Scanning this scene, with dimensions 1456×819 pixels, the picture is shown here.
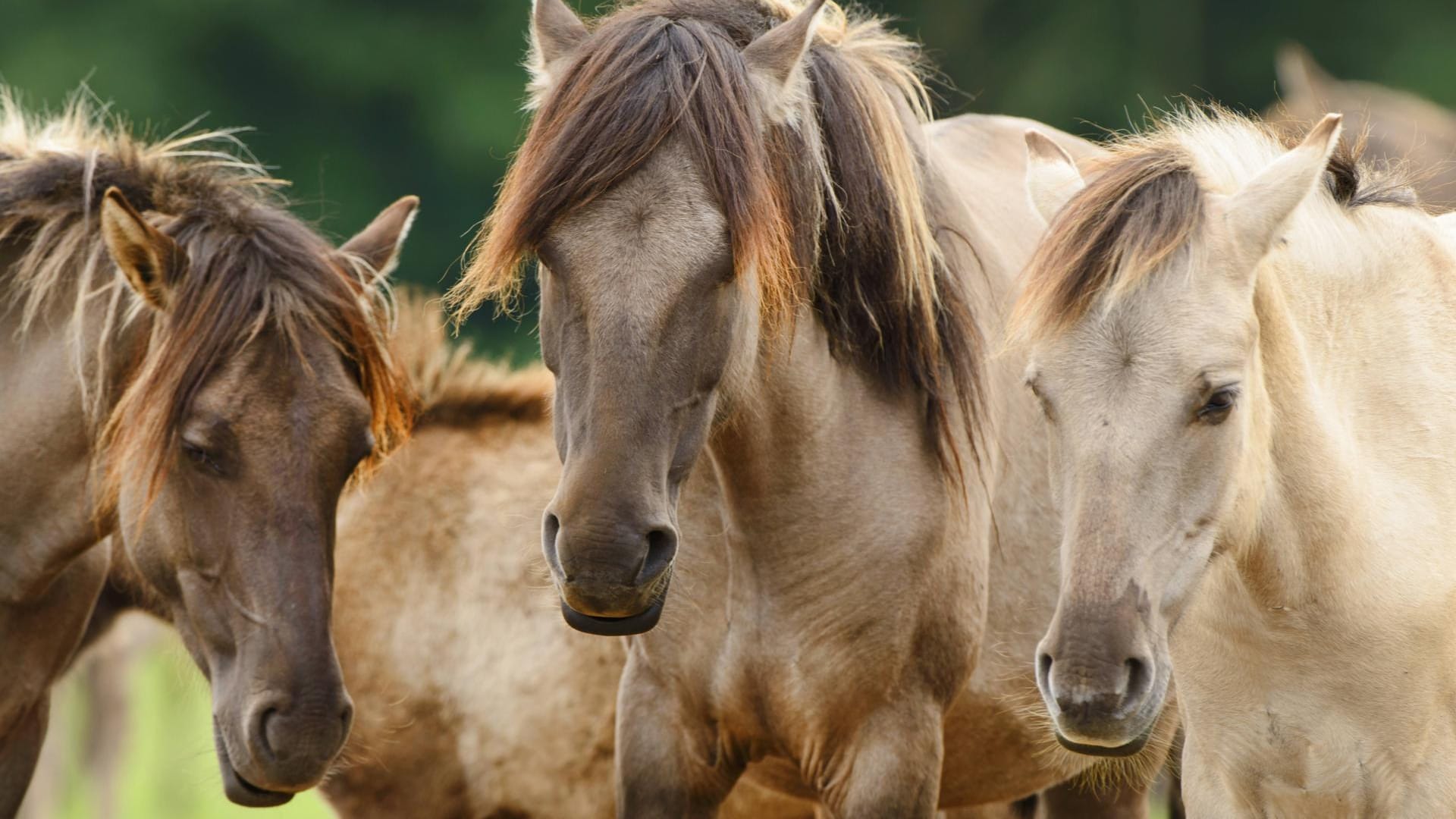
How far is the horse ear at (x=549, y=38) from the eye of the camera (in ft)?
11.7

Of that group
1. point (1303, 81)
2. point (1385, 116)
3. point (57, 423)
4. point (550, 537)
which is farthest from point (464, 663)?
point (1303, 81)

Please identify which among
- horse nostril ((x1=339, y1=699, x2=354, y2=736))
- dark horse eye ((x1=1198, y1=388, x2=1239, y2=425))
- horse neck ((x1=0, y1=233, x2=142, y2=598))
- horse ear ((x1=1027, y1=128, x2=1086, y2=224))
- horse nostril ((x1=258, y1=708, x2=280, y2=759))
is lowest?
horse nostril ((x1=339, y1=699, x2=354, y2=736))

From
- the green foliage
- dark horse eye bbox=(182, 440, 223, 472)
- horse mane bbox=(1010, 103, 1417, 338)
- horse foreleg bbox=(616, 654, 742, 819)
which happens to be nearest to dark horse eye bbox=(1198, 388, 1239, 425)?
horse mane bbox=(1010, 103, 1417, 338)

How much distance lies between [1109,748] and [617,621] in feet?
2.95

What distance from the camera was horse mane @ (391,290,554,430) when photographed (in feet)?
18.1

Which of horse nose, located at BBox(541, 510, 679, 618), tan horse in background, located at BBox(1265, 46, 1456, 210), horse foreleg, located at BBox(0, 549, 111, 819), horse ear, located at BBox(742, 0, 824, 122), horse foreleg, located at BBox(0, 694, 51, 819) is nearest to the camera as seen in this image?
horse nose, located at BBox(541, 510, 679, 618)

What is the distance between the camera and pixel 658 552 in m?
3.11

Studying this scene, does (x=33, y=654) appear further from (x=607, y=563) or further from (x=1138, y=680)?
(x=1138, y=680)

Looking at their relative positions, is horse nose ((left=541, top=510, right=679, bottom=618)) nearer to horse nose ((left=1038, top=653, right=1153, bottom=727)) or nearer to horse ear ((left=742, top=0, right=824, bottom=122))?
horse nose ((left=1038, top=653, right=1153, bottom=727))

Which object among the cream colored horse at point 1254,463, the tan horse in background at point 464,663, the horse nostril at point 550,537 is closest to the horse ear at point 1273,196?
the cream colored horse at point 1254,463

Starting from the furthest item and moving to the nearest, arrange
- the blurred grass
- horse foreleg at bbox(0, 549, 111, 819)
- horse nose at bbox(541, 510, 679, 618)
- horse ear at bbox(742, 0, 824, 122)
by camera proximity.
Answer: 1. the blurred grass
2. horse foreleg at bbox(0, 549, 111, 819)
3. horse ear at bbox(742, 0, 824, 122)
4. horse nose at bbox(541, 510, 679, 618)

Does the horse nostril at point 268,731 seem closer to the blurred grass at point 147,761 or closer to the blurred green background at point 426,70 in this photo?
the blurred grass at point 147,761

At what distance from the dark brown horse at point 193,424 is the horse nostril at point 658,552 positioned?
102 centimetres

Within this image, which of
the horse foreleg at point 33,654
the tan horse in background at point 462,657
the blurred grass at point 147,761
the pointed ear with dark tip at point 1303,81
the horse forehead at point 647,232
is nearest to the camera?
the horse forehead at point 647,232
